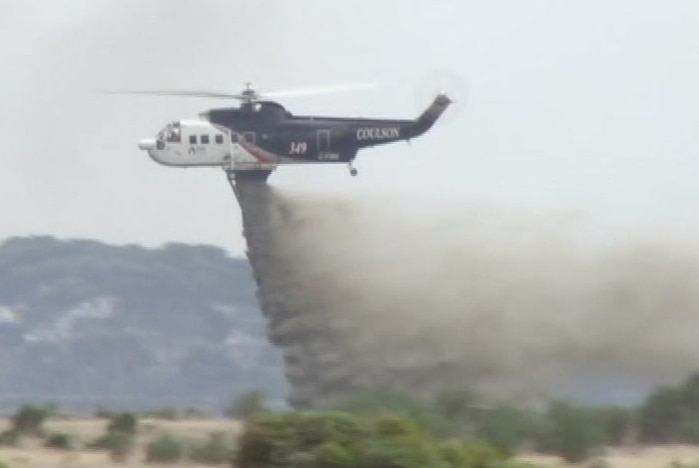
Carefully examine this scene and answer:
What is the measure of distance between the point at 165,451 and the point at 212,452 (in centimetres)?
109

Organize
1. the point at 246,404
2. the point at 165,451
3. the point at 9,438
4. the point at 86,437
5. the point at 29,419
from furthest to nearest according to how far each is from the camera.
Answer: the point at 246,404
the point at 29,419
the point at 86,437
the point at 9,438
the point at 165,451

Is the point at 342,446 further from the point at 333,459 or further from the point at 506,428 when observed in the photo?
the point at 506,428

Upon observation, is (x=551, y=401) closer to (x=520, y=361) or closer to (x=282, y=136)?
(x=520, y=361)

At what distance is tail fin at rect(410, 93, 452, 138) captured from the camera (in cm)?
7200

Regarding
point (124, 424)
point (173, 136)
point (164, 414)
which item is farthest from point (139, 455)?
point (173, 136)

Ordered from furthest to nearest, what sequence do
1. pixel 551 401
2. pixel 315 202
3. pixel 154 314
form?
1. pixel 154 314
2. pixel 315 202
3. pixel 551 401

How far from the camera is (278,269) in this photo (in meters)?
68.1

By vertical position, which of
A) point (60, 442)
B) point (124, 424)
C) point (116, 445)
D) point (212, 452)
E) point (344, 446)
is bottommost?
point (344, 446)

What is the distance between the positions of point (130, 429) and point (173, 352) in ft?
413

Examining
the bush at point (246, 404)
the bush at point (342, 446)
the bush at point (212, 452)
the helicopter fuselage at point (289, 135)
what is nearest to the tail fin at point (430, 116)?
the helicopter fuselage at point (289, 135)

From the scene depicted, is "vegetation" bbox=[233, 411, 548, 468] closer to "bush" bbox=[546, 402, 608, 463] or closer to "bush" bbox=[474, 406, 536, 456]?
"bush" bbox=[474, 406, 536, 456]

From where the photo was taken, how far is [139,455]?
5509 cm

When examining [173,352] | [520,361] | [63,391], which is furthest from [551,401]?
[173,352]

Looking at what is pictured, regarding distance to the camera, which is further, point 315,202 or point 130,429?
point 315,202
